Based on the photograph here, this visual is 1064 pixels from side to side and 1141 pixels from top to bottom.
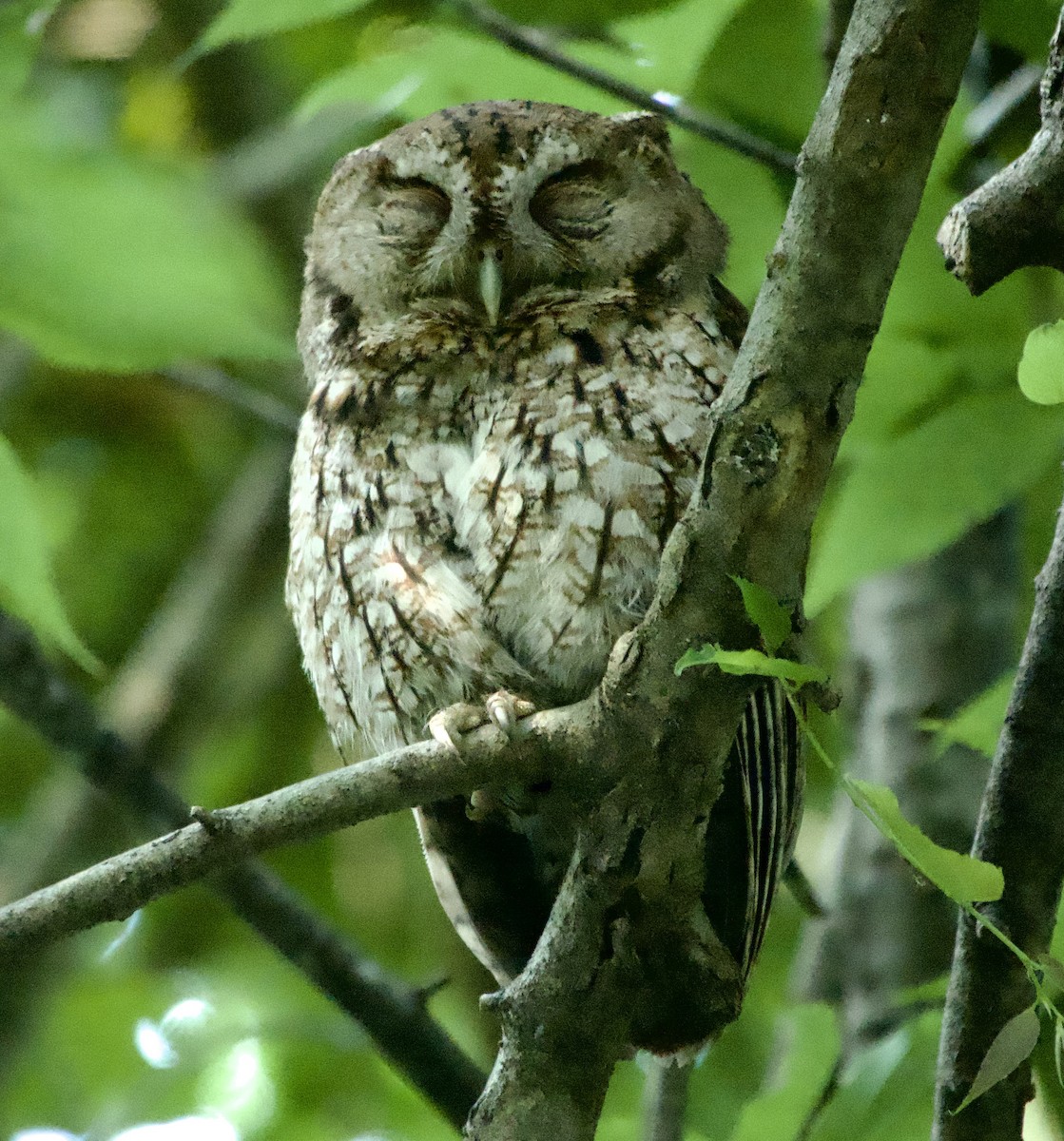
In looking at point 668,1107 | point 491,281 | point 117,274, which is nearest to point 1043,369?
point 117,274

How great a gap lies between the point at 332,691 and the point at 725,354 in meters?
0.74

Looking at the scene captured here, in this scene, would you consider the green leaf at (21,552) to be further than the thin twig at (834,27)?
No

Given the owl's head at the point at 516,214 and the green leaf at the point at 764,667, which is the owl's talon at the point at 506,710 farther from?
the owl's head at the point at 516,214

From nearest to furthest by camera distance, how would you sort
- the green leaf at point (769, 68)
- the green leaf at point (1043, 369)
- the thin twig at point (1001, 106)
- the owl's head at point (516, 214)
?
the green leaf at point (1043, 369) → the green leaf at point (769, 68) → the owl's head at point (516, 214) → the thin twig at point (1001, 106)

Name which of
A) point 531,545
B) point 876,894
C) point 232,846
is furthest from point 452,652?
point 876,894

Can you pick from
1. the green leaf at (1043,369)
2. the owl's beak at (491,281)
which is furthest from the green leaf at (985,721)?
the owl's beak at (491,281)

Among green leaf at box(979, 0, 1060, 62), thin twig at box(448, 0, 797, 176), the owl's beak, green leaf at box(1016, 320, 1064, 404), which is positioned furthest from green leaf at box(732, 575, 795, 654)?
green leaf at box(979, 0, 1060, 62)

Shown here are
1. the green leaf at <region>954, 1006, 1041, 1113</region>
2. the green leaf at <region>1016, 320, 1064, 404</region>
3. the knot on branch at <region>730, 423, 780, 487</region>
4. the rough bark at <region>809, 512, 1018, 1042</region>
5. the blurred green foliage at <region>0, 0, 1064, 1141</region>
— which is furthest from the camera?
the rough bark at <region>809, 512, 1018, 1042</region>

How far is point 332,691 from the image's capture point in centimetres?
221

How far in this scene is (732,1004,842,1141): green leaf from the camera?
6.38 ft

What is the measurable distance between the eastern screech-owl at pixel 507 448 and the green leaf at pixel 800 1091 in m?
0.13

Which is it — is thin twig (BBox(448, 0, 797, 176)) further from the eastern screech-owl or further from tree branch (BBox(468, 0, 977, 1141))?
tree branch (BBox(468, 0, 977, 1141))

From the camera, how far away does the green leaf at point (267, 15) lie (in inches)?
72.4

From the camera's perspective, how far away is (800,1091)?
1955 millimetres
